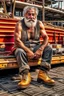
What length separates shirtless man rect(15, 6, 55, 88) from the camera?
4328mm

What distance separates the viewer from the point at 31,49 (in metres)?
4.78

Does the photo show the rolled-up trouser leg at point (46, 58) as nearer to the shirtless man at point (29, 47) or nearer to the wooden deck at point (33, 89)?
the shirtless man at point (29, 47)

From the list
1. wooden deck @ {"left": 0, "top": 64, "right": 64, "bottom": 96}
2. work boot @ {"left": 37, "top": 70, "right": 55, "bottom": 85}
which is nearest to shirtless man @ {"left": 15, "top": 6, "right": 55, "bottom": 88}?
work boot @ {"left": 37, "top": 70, "right": 55, "bottom": 85}

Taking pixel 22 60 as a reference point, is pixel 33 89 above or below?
below

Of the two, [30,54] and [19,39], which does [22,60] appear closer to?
[30,54]

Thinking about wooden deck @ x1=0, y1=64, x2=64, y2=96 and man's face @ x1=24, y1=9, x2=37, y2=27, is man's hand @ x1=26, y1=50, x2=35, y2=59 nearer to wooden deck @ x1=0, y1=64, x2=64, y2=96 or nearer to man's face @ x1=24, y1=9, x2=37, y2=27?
wooden deck @ x1=0, y1=64, x2=64, y2=96

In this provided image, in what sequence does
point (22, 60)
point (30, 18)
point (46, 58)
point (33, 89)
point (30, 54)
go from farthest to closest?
1. point (30, 18)
2. point (46, 58)
3. point (30, 54)
4. point (22, 60)
5. point (33, 89)

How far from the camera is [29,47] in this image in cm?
489

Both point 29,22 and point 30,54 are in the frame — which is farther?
point 29,22

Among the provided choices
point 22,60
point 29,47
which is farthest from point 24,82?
point 29,47

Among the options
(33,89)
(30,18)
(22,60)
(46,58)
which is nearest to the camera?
(33,89)

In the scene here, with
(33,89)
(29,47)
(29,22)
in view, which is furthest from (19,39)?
(33,89)

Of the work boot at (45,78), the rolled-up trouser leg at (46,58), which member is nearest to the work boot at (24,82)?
the work boot at (45,78)

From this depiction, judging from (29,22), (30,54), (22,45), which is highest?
(29,22)
